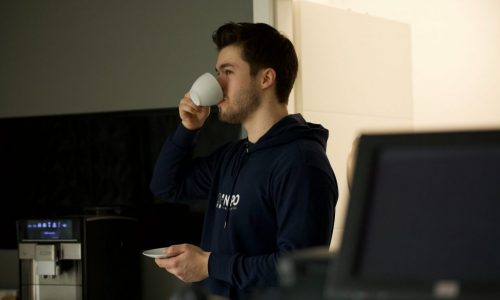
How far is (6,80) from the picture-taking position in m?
3.81

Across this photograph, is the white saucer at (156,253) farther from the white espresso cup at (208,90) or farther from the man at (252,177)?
the white espresso cup at (208,90)

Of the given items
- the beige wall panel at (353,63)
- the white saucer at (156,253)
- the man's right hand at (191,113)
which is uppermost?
the beige wall panel at (353,63)

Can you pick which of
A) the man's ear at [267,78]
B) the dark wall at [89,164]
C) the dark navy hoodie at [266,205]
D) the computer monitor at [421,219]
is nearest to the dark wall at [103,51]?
the dark wall at [89,164]

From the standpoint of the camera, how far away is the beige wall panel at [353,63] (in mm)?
3141

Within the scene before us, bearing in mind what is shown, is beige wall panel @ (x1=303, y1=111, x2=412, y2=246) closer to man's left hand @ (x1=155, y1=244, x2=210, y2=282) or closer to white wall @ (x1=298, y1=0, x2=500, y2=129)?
white wall @ (x1=298, y1=0, x2=500, y2=129)

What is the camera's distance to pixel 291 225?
6.70 ft

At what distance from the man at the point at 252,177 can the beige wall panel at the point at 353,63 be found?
2.23 feet

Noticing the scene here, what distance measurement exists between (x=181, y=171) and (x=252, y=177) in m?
0.50

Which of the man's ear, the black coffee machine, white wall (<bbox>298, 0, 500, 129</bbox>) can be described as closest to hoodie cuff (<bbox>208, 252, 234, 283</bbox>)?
the man's ear

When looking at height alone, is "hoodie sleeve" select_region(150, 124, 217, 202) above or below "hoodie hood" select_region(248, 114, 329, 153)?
below

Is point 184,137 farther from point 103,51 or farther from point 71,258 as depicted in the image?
point 103,51

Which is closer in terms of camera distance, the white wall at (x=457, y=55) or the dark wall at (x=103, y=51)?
the dark wall at (x=103, y=51)

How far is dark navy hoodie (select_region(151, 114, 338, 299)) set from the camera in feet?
6.68

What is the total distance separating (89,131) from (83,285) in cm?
87
